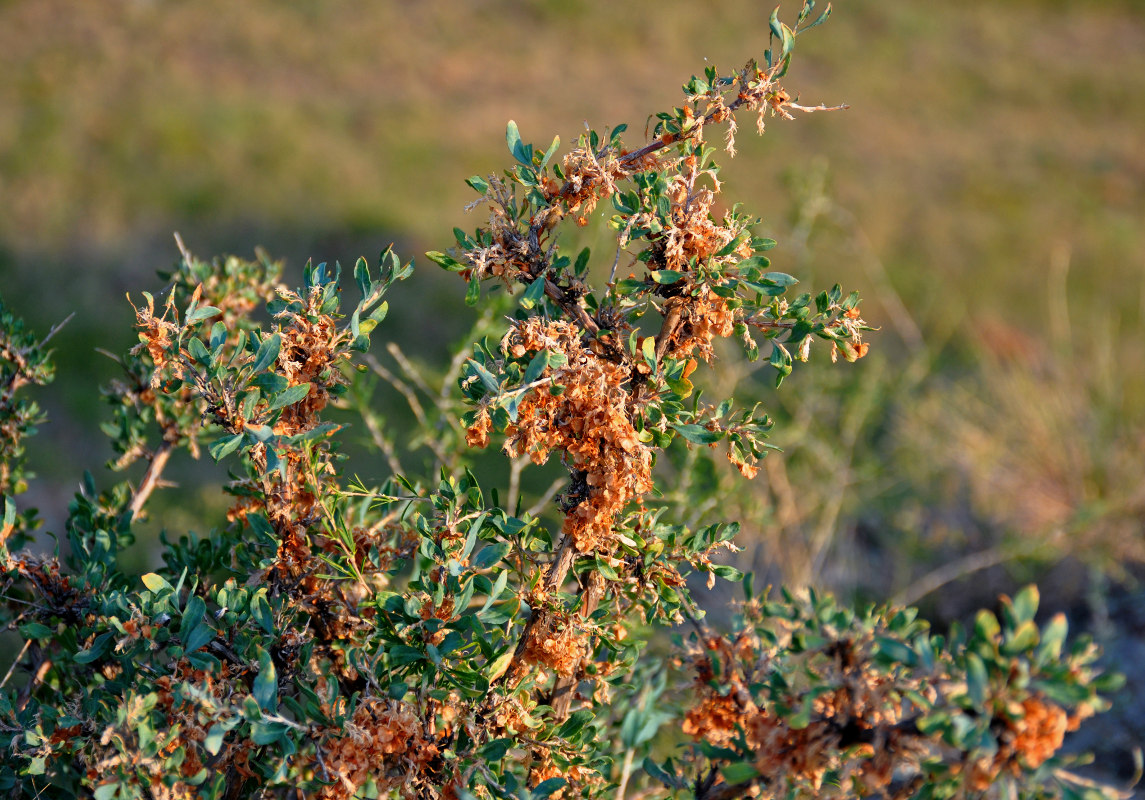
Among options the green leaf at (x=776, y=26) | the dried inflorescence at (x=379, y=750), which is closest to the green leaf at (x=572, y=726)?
the dried inflorescence at (x=379, y=750)

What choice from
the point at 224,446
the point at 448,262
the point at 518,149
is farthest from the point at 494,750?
the point at 518,149

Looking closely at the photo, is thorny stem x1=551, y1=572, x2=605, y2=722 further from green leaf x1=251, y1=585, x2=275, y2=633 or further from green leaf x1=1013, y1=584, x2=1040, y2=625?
green leaf x1=1013, y1=584, x2=1040, y2=625

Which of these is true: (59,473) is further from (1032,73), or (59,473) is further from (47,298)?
(1032,73)

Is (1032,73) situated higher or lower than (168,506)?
higher

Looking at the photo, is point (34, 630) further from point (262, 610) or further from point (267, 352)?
point (267, 352)

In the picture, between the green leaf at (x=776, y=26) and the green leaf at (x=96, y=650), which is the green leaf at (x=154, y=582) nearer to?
the green leaf at (x=96, y=650)

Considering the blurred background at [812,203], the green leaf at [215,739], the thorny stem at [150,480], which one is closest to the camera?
the green leaf at [215,739]

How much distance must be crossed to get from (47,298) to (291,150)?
7.72ft

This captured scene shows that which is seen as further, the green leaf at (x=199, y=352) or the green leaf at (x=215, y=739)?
the green leaf at (x=199, y=352)

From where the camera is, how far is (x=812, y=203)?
2.87 meters

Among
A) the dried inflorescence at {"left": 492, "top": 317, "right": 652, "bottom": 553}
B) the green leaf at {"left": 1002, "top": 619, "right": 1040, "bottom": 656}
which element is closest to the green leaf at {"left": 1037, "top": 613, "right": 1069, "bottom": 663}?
the green leaf at {"left": 1002, "top": 619, "right": 1040, "bottom": 656}

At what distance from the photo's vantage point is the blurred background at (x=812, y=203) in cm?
355

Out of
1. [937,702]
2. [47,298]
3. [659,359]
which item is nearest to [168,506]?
[47,298]

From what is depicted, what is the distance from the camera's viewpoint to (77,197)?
5.79 meters
